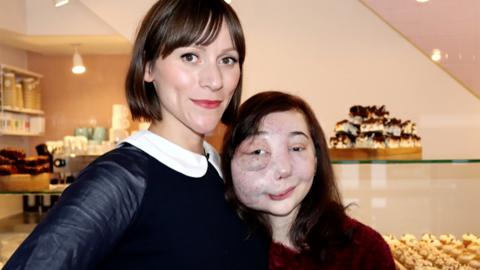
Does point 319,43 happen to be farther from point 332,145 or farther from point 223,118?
point 223,118

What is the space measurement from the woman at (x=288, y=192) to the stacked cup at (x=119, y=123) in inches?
157

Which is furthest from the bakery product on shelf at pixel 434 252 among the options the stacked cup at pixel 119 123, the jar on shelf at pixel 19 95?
the jar on shelf at pixel 19 95

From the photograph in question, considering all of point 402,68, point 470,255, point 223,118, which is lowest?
point 470,255

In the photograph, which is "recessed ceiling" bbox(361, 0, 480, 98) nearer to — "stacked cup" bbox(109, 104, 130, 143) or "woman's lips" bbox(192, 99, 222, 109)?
"woman's lips" bbox(192, 99, 222, 109)

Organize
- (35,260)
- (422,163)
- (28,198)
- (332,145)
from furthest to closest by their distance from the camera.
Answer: (28,198)
(332,145)
(422,163)
(35,260)

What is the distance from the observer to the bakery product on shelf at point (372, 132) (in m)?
2.30

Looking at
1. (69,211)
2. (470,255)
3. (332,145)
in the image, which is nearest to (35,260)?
(69,211)

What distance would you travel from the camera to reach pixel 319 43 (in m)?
3.27

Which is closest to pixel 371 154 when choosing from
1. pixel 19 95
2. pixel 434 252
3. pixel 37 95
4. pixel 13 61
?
pixel 434 252

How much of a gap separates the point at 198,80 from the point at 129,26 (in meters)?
2.44

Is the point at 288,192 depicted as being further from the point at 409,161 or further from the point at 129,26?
the point at 129,26

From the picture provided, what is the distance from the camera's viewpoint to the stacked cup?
17.7ft

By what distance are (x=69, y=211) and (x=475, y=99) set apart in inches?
92.3

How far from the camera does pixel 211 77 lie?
4.39 ft
